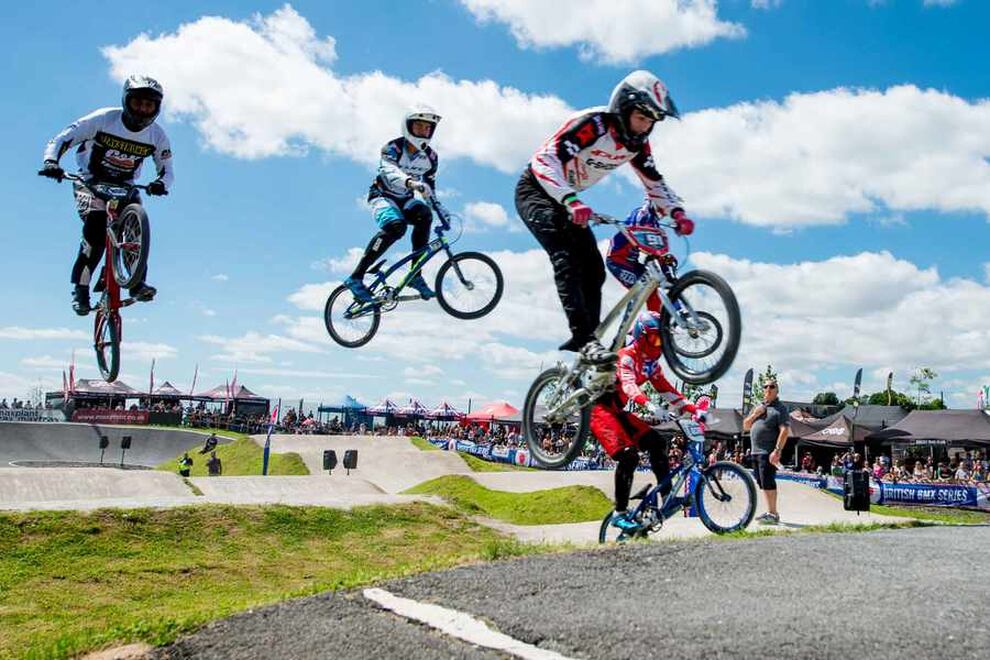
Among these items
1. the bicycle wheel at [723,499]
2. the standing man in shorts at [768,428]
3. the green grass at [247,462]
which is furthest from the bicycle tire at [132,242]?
the green grass at [247,462]

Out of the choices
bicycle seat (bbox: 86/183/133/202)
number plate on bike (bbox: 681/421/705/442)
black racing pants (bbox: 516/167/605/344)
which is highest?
bicycle seat (bbox: 86/183/133/202)

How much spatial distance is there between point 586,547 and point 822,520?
937 centimetres

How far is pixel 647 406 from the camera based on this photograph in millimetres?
10383

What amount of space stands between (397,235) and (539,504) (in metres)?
15.8

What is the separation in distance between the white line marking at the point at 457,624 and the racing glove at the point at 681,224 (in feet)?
13.4

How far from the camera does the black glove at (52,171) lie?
9617 millimetres

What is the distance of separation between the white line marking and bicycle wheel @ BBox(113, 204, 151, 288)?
4769mm

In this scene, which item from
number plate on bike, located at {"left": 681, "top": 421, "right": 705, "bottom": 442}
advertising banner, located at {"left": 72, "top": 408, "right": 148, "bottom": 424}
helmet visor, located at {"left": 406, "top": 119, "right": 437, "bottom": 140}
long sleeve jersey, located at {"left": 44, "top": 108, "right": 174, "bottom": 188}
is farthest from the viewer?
advertising banner, located at {"left": 72, "top": 408, "right": 148, "bottom": 424}


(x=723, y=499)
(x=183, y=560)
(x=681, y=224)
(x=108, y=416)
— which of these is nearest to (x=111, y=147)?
(x=681, y=224)

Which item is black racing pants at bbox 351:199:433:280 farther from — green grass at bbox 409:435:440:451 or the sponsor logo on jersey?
green grass at bbox 409:435:440:451

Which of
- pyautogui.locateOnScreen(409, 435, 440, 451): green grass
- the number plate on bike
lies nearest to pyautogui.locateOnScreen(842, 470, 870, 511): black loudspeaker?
the number plate on bike

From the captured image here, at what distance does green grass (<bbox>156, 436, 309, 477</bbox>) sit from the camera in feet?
124

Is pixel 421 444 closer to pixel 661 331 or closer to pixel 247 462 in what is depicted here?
pixel 247 462

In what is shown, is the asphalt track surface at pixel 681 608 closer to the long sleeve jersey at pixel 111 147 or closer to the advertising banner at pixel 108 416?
the long sleeve jersey at pixel 111 147
